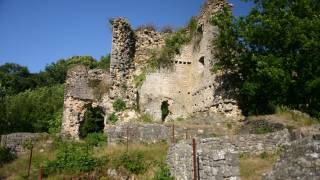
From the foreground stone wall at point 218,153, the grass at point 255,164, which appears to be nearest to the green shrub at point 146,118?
the foreground stone wall at point 218,153

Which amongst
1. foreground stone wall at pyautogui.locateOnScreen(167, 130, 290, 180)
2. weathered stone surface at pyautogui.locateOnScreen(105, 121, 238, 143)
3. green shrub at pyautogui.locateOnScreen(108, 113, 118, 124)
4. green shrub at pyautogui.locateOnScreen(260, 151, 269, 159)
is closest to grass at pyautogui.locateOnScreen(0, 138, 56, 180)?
weathered stone surface at pyautogui.locateOnScreen(105, 121, 238, 143)

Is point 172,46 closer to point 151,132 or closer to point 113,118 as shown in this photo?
point 113,118

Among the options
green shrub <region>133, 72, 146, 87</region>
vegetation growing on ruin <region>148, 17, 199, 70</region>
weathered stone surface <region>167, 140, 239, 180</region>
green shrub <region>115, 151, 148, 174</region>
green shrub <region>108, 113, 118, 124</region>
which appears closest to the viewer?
weathered stone surface <region>167, 140, 239, 180</region>

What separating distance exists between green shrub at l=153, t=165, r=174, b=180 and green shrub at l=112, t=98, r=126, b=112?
10.9 meters

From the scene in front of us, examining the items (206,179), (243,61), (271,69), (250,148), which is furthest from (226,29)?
(206,179)

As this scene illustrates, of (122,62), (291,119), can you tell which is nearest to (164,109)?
(122,62)

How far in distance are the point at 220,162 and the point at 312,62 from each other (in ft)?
39.3

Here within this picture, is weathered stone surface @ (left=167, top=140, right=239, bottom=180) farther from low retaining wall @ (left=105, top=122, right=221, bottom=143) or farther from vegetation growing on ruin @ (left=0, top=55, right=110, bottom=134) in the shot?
vegetation growing on ruin @ (left=0, top=55, right=110, bottom=134)

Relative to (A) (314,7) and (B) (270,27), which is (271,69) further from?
(A) (314,7)

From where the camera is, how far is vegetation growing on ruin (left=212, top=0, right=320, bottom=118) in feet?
61.8

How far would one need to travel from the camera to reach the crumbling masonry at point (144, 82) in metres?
23.4

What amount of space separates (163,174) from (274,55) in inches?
421

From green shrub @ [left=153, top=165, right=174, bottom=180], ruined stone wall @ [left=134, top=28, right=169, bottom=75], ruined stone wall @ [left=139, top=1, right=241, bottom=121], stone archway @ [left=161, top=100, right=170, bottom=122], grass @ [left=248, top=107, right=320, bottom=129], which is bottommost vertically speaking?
green shrub @ [left=153, top=165, right=174, bottom=180]

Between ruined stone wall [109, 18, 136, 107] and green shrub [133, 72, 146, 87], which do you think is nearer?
ruined stone wall [109, 18, 136, 107]
